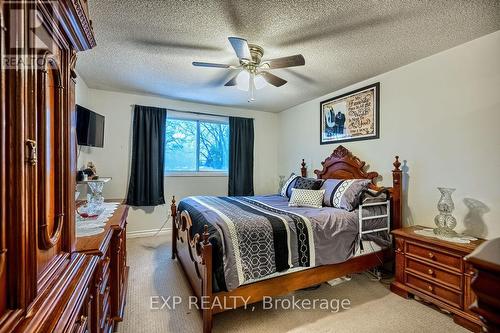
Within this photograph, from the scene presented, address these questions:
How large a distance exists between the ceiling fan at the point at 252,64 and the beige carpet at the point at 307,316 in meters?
2.23

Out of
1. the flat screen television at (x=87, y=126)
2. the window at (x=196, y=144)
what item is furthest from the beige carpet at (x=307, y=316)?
the window at (x=196, y=144)

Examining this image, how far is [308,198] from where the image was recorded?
9.80ft

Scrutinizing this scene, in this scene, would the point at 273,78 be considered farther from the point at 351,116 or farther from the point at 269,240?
the point at 269,240

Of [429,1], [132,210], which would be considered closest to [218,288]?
[429,1]

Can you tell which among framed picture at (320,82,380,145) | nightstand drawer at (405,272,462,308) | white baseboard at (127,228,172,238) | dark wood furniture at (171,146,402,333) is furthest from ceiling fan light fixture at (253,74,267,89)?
white baseboard at (127,228,172,238)

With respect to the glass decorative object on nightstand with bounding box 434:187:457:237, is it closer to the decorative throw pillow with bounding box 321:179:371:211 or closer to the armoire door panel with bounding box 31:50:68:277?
the decorative throw pillow with bounding box 321:179:371:211

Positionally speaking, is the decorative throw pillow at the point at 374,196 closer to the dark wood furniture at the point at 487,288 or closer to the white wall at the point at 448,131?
the white wall at the point at 448,131

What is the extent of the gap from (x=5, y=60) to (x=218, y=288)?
5.75 feet

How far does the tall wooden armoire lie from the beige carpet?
1.18 metres

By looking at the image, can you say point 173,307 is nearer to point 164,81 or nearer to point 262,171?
point 164,81

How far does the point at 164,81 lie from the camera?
3.31 m

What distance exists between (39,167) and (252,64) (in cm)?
206

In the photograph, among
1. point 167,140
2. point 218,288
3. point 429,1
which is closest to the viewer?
point 429,1

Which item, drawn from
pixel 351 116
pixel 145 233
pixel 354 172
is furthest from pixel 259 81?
pixel 145 233
